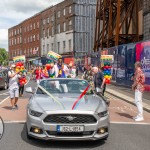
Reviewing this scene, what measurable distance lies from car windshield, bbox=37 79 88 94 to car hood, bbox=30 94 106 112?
23.5 inches

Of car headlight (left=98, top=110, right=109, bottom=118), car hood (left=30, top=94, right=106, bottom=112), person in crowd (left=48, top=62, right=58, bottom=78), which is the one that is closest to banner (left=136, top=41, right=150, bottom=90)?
person in crowd (left=48, top=62, right=58, bottom=78)

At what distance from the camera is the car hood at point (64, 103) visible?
261 inches

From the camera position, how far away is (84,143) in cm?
689

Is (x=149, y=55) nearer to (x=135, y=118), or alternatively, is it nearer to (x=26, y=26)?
(x=135, y=118)

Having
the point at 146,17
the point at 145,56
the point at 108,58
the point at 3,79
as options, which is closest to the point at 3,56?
the point at 146,17

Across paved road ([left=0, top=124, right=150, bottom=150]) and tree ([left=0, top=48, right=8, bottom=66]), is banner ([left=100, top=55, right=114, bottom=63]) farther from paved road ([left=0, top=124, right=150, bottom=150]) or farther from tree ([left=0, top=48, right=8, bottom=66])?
tree ([left=0, top=48, right=8, bottom=66])

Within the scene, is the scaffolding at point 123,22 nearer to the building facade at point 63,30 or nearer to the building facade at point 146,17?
the building facade at point 146,17

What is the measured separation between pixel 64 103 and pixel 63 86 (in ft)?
5.06

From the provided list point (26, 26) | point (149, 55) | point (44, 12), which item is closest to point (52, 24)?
point (44, 12)

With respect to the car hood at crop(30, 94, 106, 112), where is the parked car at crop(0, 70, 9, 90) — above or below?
below

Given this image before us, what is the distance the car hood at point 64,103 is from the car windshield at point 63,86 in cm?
60

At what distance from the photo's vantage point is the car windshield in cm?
822

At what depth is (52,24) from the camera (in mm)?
71688

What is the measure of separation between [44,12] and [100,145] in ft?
234
